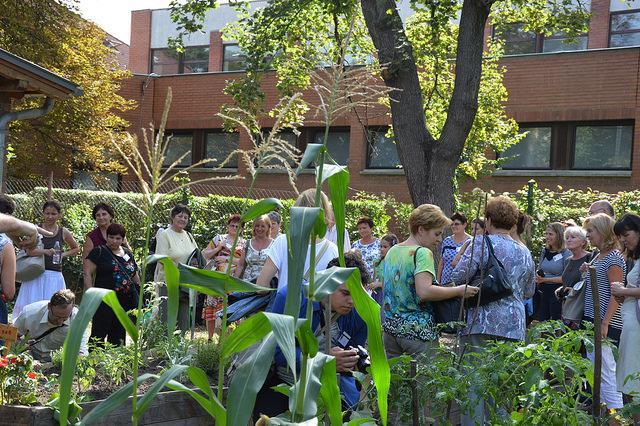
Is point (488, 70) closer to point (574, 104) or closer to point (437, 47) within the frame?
point (437, 47)

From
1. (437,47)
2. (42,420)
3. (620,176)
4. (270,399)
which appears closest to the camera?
(270,399)

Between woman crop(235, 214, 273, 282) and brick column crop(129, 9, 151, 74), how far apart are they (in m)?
21.7

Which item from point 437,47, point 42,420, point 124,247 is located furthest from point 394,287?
point 437,47

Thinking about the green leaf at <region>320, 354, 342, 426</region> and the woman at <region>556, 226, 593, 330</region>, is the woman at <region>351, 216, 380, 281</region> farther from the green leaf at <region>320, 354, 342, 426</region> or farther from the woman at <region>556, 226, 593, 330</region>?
the green leaf at <region>320, 354, 342, 426</region>

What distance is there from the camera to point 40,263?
9.02 m

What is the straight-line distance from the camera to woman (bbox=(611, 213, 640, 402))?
20.7 feet

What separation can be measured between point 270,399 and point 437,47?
36.1 feet

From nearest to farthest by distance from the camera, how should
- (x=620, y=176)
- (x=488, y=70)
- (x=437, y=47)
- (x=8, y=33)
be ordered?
1. (x=437, y=47)
2. (x=488, y=70)
3. (x=620, y=176)
4. (x=8, y=33)

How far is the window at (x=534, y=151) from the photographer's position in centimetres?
2100

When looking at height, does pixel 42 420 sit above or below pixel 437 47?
below

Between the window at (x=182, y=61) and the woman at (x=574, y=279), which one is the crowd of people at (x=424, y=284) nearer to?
the woman at (x=574, y=279)

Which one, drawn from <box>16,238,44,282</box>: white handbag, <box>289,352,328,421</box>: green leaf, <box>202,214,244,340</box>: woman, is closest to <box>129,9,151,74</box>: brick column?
<box>202,214,244,340</box>: woman

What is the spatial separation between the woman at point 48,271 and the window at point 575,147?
41.3 feet

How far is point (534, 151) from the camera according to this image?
21094 millimetres
